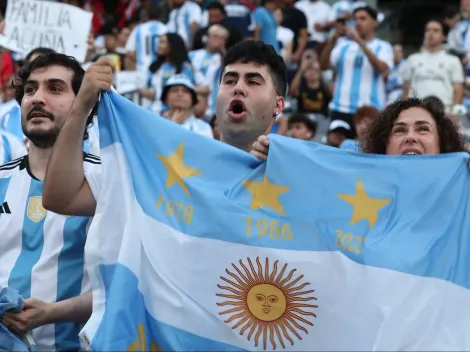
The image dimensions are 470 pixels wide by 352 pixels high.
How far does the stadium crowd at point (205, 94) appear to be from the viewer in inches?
191

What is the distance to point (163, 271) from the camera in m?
4.52

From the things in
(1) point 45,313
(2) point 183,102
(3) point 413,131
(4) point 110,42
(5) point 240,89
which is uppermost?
(4) point 110,42

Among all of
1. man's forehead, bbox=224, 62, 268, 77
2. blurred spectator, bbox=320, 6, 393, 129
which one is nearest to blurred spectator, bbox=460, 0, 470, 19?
blurred spectator, bbox=320, 6, 393, 129

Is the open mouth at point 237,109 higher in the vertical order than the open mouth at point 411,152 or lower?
higher

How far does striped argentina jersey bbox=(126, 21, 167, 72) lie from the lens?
1394 centimetres

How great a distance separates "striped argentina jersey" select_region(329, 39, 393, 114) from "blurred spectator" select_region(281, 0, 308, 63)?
268 centimetres

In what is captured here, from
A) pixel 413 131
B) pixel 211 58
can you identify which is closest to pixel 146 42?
pixel 211 58

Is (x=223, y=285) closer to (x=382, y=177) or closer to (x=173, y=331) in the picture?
(x=173, y=331)

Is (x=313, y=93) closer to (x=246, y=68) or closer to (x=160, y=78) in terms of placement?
(x=160, y=78)

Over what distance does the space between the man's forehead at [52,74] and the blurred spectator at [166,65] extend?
6033 mm

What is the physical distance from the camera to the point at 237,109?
17.7 ft

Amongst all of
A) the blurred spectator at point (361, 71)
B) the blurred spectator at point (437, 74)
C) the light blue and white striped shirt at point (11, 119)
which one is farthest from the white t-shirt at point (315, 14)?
the light blue and white striped shirt at point (11, 119)

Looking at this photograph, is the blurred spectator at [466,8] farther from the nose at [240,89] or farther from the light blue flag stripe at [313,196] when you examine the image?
the light blue flag stripe at [313,196]

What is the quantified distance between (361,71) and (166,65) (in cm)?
214
